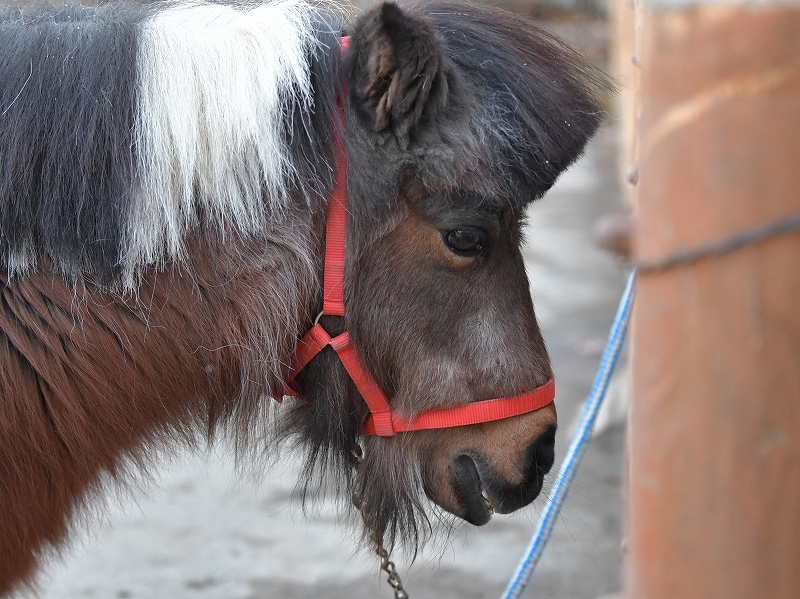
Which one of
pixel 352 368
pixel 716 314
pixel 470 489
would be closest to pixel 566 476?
pixel 470 489

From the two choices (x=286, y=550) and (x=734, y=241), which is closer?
(x=734, y=241)

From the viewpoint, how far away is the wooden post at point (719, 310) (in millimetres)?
925

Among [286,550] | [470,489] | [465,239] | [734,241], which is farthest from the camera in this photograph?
[286,550]

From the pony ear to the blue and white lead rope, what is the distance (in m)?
0.81

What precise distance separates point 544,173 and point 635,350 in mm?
865

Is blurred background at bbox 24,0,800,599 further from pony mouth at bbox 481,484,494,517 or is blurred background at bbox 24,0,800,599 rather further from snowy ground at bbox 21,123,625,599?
snowy ground at bbox 21,123,625,599

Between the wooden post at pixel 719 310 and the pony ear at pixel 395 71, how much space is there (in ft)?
2.48

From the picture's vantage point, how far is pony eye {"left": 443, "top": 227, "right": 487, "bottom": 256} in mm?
1854

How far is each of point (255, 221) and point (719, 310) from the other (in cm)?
111

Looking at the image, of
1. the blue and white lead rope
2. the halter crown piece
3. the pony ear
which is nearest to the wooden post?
the pony ear

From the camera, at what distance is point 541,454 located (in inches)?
80.0

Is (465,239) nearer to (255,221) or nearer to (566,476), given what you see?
(255,221)

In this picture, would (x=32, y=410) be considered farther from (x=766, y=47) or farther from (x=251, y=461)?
(x=766, y=47)

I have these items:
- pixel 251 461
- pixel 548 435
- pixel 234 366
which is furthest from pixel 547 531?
pixel 234 366
